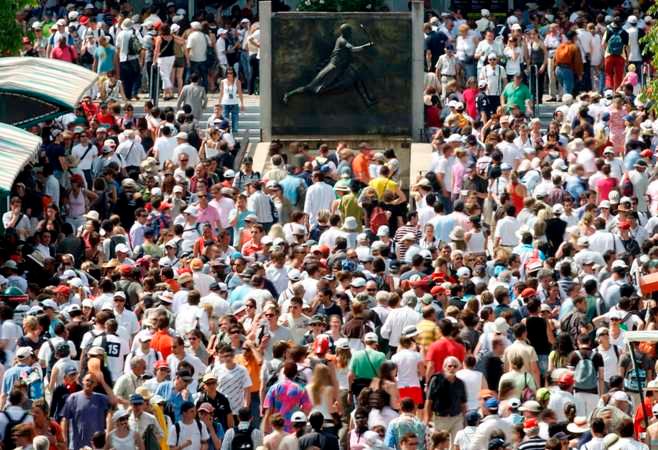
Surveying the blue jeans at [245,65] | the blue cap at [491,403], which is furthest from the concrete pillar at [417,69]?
the blue cap at [491,403]

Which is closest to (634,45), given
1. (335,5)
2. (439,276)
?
(335,5)

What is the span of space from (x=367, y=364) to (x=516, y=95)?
14965 millimetres

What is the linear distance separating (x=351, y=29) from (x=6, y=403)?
16197 mm

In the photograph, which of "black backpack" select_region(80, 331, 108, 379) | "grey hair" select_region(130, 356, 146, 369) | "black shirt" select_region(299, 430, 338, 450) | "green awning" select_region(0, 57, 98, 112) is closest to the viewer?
"black shirt" select_region(299, 430, 338, 450)

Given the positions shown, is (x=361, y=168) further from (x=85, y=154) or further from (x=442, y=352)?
(x=442, y=352)

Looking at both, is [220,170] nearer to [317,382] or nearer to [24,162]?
[24,162]

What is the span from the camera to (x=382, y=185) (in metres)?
30.4

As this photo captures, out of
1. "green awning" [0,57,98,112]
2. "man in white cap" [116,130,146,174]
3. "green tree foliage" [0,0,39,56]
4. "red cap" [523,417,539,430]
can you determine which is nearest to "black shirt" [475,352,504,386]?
"red cap" [523,417,539,430]

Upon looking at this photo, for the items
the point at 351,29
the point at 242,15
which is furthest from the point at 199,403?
the point at 242,15

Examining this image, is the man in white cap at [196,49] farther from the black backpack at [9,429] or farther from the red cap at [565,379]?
the black backpack at [9,429]

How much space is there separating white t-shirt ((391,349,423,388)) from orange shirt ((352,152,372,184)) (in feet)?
32.0

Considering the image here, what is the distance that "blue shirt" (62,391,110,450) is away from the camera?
68.9 ft

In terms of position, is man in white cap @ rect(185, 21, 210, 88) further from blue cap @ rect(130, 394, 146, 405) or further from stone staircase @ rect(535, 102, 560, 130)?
blue cap @ rect(130, 394, 146, 405)

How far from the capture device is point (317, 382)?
70.4 ft
